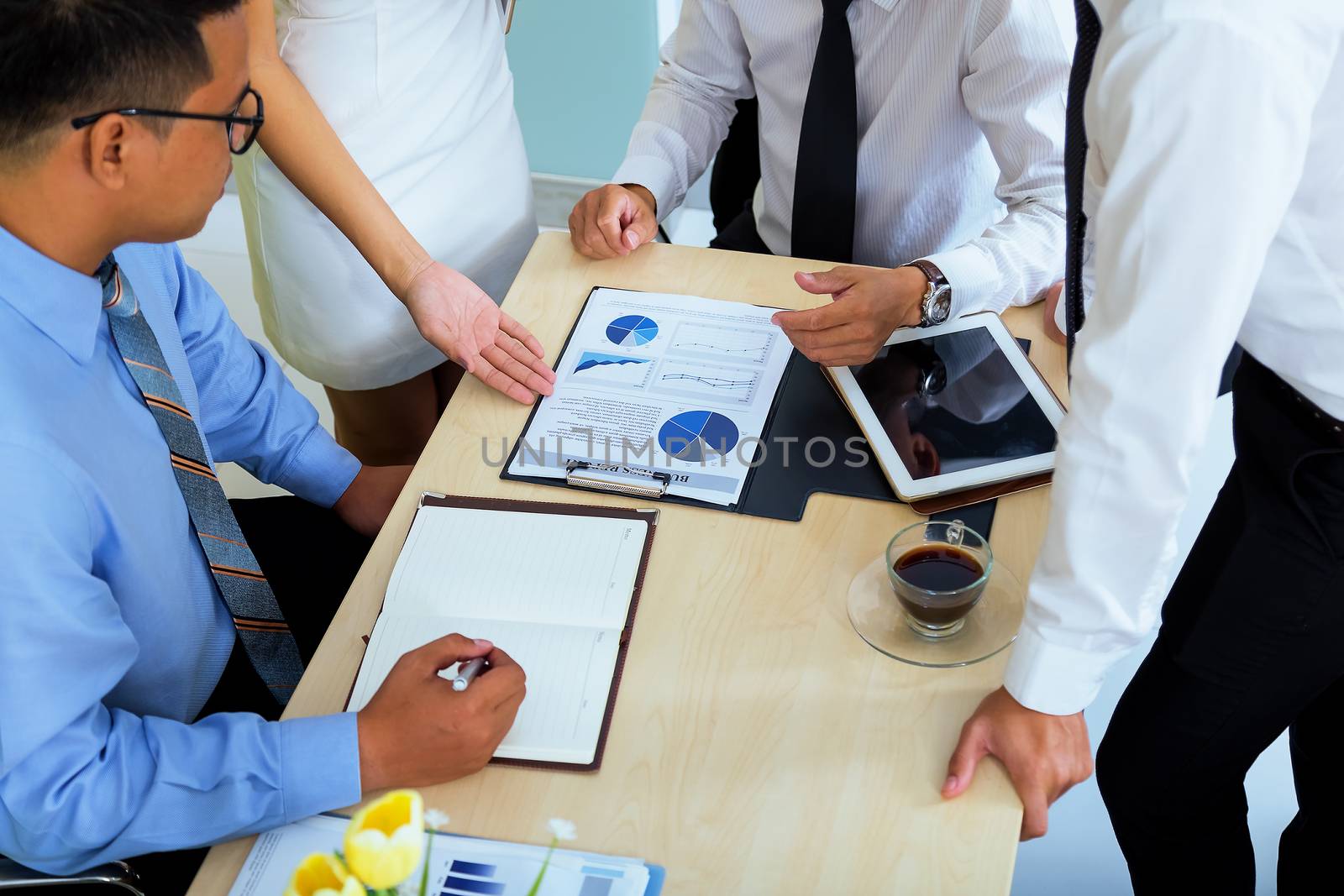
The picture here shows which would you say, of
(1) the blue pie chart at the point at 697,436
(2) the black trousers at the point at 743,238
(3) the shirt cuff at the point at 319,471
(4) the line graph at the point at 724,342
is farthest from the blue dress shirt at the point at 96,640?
(2) the black trousers at the point at 743,238

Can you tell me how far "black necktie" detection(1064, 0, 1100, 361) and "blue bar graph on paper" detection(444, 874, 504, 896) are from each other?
2.06 feet

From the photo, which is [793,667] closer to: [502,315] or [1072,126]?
[1072,126]

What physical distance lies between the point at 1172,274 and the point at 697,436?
60cm

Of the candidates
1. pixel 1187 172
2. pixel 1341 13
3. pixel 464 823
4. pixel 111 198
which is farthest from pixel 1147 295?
pixel 111 198

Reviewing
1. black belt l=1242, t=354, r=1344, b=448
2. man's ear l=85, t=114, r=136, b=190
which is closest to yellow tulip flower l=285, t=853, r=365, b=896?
man's ear l=85, t=114, r=136, b=190

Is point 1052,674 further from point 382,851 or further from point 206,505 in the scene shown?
point 206,505

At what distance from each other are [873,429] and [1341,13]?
0.63 metres

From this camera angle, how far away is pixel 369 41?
61.5 inches

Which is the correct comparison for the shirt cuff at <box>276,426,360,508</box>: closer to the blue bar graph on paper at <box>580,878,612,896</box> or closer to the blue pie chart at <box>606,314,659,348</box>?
the blue pie chart at <box>606,314,659,348</box>

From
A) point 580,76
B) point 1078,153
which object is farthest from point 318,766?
point 580,76

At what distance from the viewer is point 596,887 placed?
2.79 feet

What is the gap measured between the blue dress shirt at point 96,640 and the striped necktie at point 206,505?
0.05 feet

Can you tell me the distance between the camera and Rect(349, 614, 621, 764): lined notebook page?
0.95 meters

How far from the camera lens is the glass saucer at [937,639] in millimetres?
1007
